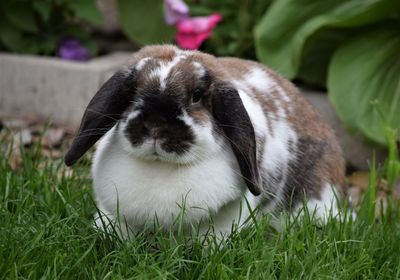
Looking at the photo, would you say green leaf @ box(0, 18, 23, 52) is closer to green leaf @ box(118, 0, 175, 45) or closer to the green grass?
green leaf @ box(118, 0, 175, 45)

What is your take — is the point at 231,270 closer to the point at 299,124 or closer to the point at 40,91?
the point at 299,124

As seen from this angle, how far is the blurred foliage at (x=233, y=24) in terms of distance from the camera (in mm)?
5234

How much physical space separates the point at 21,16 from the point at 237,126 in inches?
119

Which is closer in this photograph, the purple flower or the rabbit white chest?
the rabbit white chest

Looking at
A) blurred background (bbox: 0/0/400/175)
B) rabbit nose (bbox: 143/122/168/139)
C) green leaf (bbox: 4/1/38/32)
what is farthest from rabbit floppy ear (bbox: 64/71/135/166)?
green leaf (bbox: 4/1/38/32)

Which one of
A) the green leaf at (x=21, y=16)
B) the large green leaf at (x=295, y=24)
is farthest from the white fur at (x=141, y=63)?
the green leaf at (x=21, y=16)

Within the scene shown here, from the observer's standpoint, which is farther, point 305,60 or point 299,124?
point 305,60

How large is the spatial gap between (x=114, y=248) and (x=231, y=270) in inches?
19.3

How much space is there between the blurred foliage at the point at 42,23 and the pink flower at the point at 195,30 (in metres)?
0.58

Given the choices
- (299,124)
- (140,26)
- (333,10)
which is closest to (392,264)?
(299,124)

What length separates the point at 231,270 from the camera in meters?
2.70

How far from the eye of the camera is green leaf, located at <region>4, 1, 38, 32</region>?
213 inches

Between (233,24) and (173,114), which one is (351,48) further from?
(173,114)

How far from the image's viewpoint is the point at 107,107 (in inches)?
112
